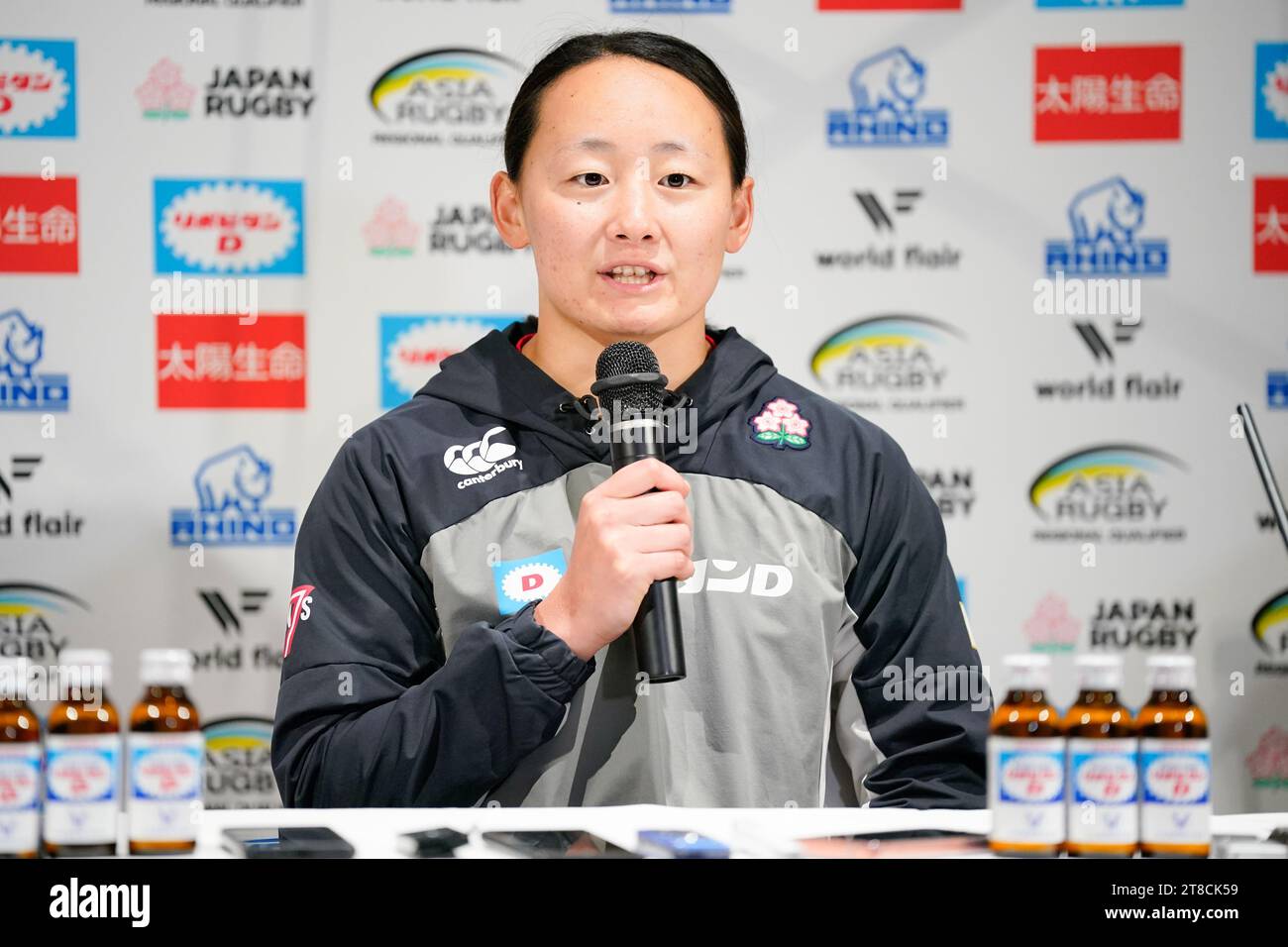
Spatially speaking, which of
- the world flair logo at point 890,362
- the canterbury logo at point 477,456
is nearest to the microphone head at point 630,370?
the canterbury logo at point 477,456

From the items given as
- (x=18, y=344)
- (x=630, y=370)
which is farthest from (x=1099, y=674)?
(x=18, y=344)

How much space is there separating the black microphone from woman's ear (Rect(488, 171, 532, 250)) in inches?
12.3

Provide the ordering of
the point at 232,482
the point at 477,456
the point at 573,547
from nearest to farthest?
the point at 573,547
the point at 477,456
the point at 232,482

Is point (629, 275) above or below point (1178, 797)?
above

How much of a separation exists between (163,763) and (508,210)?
105 centimetres

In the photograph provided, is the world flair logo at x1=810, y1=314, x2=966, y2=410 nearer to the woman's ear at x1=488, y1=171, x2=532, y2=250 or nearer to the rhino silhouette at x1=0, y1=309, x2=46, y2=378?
the woman's ear at x1=488, y1=171, x2=532, y2=250

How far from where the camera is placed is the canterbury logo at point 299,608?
5.56 ft

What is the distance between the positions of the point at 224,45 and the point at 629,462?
2587 mm

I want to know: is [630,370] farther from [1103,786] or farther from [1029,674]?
[1103,786]

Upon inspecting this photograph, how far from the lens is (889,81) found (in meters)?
3.65

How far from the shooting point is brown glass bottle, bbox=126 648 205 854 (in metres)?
1.17
